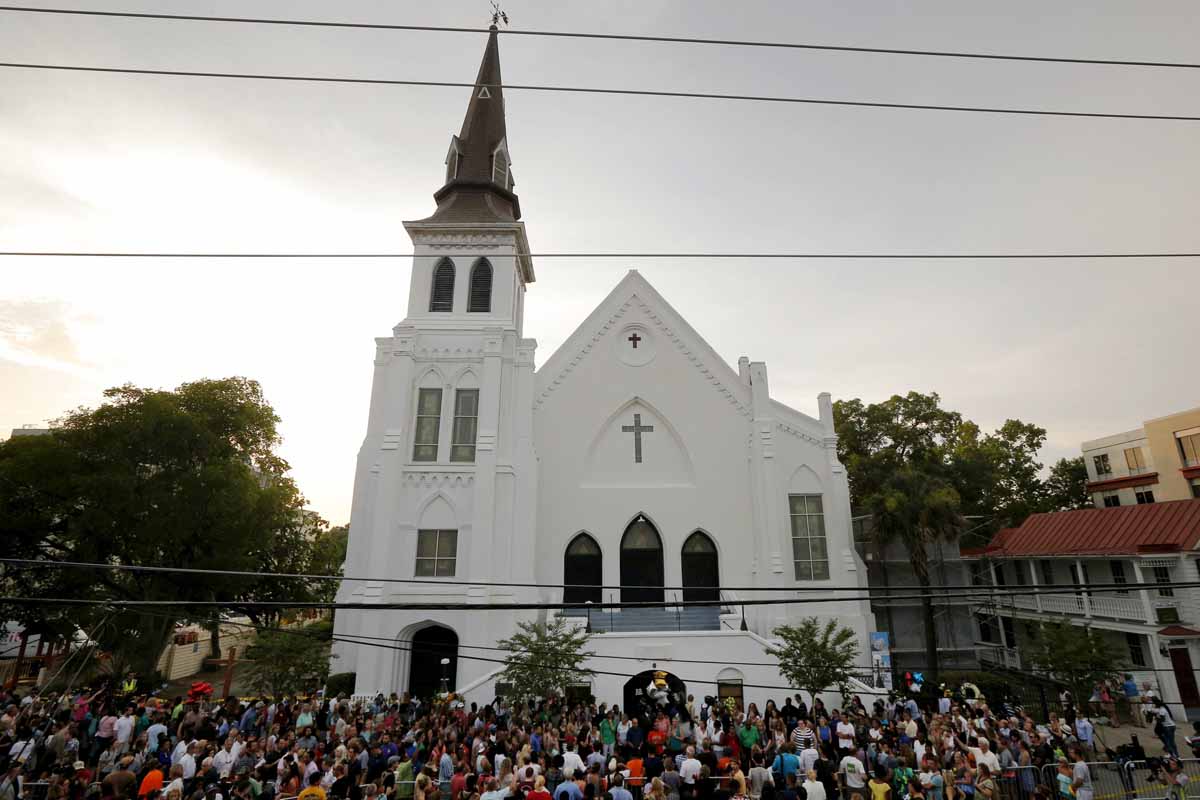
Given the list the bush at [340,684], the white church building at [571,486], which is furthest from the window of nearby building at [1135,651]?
the bush at [340,684]

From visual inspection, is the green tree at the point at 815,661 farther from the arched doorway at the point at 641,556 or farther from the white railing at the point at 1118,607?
the white railing at the point at 1118,607

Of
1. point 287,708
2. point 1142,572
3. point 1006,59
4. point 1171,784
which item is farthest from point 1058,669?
point 287,708

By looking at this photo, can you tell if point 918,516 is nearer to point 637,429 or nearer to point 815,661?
point 815,661

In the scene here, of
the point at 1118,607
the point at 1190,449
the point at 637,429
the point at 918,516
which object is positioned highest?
the point at 1190,449

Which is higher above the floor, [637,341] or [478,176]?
[478,176]

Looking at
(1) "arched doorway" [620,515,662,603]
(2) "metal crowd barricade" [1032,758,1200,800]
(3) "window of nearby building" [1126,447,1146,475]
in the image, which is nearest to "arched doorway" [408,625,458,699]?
(1) "arched doorway" [620,515,662,603]

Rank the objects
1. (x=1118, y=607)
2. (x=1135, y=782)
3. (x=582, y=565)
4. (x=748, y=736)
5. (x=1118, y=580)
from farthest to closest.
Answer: (x=1118, y=580) < (x=1118, y=607) < (x=582, y=565) < (x=1135, y=782) < (x=748, y=736)

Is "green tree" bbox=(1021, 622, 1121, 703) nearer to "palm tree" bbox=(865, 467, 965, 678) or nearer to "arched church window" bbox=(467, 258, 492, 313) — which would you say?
"palm tree" bbox=(865, 467, 965, 678)

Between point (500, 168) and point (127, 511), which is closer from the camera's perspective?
point (127, 511)

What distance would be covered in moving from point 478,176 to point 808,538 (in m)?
20.0

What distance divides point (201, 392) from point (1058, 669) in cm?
3294

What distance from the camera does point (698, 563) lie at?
2356cm

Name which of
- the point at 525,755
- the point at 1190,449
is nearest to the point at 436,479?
the point at 525,755

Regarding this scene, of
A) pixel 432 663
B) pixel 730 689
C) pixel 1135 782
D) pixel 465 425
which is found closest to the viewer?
pixel 1135 782
